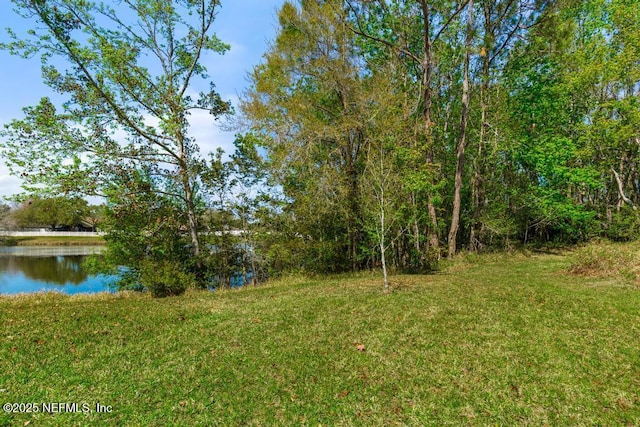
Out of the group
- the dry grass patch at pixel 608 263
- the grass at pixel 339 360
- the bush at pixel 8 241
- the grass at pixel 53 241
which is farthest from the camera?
the grass at pixel 53 241

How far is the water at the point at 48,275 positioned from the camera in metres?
13.4

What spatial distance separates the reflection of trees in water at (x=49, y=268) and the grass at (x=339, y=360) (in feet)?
40.3

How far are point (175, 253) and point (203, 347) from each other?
679 cm

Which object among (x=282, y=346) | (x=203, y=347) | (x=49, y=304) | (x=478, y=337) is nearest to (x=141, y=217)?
(x=49, y=304)

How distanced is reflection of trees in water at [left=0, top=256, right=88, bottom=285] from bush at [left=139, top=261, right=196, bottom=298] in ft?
32.4

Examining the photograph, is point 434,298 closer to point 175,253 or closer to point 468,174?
point 175,253

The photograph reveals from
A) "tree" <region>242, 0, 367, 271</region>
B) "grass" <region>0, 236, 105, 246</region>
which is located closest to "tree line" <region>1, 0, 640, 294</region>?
"tree" <region>242, 0, 367, 271</region>

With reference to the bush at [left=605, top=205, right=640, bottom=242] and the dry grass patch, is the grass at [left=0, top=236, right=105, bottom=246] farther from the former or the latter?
the bush at [left=605, top=205, right=640, bottom=242]

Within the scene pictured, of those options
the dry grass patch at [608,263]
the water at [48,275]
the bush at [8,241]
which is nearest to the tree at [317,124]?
the dry grass patch at [608,263]

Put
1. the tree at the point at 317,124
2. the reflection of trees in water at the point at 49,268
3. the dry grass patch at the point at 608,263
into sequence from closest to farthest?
the dry grass patch at the point at 608,263 < the tree at the point at 317,124 < the reflection of trees in water at the point at 49,268

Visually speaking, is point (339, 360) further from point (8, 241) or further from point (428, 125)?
point (8, 241)

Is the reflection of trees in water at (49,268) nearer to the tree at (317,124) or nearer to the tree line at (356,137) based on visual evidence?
the tree line at (356,137)

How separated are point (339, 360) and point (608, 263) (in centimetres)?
837

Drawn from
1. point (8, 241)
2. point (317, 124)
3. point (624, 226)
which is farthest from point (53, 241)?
point (624, 226)
